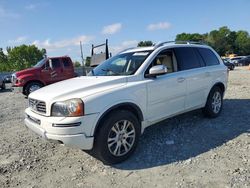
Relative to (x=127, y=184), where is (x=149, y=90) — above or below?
above

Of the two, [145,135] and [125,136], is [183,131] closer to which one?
[145,135]

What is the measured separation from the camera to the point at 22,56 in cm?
8381

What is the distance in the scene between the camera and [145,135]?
18.3 ft

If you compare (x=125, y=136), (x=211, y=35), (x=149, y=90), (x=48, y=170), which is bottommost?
(x=48, y=170)

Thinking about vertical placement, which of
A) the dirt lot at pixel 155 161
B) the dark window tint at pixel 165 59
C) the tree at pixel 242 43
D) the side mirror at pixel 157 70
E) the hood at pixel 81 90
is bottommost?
the dirt lot at pixel 155 161

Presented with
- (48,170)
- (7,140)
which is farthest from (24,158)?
(7,140)

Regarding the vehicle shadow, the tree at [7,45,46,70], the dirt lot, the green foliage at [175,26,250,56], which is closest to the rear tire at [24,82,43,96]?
the dirt lot

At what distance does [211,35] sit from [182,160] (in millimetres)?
108503

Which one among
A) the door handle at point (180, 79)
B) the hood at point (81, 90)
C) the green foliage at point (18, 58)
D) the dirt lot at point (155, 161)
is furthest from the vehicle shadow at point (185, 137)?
the green foliage at point (18, 58)

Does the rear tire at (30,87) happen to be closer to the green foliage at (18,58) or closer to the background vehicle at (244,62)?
the background vehicle at (244,62)

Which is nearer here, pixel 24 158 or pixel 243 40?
pixel 24 158

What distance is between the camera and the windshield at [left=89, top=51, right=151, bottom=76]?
16.3ft

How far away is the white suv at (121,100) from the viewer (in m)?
3.94

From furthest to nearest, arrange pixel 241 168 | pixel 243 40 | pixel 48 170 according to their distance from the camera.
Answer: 1. pixel 243 40
2. pixel 48 170
3. pixel 241 168
